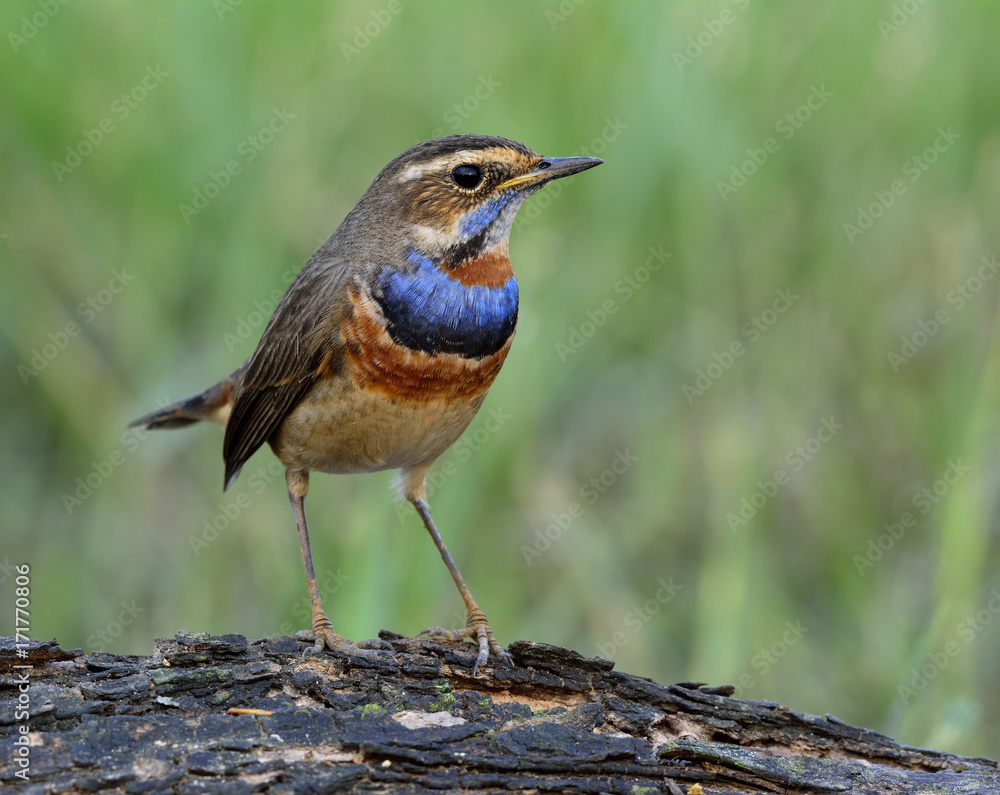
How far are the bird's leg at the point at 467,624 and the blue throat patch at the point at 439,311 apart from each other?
44.6 inches

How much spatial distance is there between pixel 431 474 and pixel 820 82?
4073 millimetres

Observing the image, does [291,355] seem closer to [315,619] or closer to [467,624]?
[315,619]

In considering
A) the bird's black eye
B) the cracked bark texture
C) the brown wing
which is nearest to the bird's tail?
the brown wing

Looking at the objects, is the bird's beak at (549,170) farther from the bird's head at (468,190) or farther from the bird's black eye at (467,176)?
the bird's black eye at (467,176)

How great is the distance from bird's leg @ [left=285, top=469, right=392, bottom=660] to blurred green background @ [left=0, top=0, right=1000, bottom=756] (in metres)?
0.34

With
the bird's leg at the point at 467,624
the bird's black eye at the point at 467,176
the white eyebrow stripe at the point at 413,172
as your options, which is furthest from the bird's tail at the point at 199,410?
the bird's black eye at the point at 467,176

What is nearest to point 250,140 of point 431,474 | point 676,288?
point 431,474

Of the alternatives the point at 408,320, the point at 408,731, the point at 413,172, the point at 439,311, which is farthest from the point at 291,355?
the point at 408,731

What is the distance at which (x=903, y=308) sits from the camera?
770 cm

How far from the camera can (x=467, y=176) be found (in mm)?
5145

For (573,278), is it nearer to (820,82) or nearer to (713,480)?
(713,480)

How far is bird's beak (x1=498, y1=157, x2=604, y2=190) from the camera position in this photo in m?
5.15

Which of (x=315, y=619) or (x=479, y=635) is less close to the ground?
(x=315, y=619)

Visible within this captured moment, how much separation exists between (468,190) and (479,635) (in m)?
1.99
